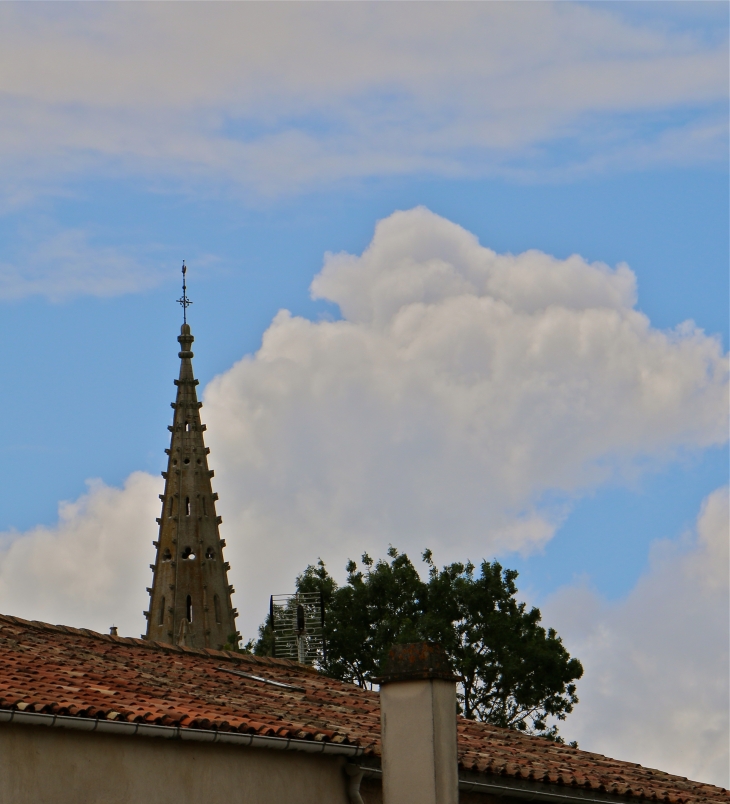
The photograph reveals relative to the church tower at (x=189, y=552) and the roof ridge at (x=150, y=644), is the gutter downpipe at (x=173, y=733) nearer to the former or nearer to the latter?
the roof ridge at (x=150, y=644)

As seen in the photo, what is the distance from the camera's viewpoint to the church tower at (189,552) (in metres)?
62.8

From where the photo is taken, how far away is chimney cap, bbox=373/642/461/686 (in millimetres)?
14711

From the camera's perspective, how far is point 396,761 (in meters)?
14.5

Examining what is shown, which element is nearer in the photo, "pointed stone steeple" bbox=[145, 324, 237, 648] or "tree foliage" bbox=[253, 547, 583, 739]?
"tree foliage" bbox=[253, 547, 583, 739]

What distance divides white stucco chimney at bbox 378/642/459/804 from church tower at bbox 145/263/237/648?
156ft

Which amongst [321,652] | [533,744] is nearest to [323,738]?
[533,744]

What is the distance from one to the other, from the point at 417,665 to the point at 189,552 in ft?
169

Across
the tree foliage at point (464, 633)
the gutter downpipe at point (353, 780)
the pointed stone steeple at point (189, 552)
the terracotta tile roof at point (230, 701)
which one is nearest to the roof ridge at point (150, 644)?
the terracotta tile roof at point (230, 701)

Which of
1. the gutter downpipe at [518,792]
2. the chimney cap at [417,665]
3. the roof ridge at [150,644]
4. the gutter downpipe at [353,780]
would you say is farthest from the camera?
the roof ridge at [150,644]

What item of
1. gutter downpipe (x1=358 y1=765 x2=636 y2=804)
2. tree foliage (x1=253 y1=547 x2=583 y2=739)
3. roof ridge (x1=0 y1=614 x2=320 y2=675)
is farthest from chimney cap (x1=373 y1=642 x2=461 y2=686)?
tree foliage (x1=253 y1=547 x2=583 y2=739)

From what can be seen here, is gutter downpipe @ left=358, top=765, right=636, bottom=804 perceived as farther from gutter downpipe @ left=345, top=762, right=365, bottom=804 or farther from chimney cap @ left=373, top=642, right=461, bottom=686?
chimney cap @ left=373, top=642, right=461, bottom=686

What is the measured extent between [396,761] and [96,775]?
3057mm

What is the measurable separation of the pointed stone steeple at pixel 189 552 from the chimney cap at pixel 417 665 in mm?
46954

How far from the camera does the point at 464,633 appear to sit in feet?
163
